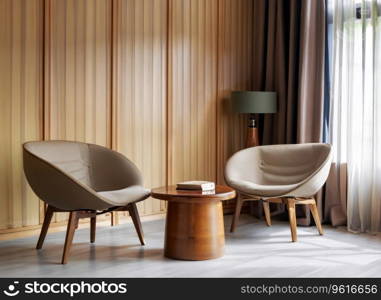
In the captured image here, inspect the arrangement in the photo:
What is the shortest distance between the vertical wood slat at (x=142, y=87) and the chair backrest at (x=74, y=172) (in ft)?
1.77

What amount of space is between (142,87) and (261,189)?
149 cm

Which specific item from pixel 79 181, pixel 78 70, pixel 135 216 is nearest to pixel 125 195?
pixel 135 216

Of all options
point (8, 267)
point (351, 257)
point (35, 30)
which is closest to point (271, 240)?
point (351, 257)

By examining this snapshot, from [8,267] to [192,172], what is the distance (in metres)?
2.29

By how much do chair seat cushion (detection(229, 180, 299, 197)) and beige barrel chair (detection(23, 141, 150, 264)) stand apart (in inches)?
32.6

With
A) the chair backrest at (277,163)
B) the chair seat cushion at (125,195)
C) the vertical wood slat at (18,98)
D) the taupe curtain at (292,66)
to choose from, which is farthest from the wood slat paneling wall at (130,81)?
the chair seat cushion at (125,195)

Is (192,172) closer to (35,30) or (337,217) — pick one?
(337,217)

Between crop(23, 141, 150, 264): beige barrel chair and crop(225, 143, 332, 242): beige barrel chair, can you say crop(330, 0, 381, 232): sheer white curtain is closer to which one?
crop(225, 143, 332, 242): beige barrel chair

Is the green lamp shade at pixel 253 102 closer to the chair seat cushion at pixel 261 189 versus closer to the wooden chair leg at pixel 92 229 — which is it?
the chair seat cushion at pixel 261 189

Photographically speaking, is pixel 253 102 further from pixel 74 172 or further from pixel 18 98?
pixel 18 98

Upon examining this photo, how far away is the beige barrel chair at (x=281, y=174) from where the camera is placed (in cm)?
443

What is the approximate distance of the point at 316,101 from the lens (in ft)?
16.9

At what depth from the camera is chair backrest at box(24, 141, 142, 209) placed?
3740 millimetres

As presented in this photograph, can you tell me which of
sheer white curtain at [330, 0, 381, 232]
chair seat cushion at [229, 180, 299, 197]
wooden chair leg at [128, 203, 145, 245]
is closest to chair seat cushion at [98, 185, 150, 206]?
wooden chair leg at [128, 203, 145, 245]
